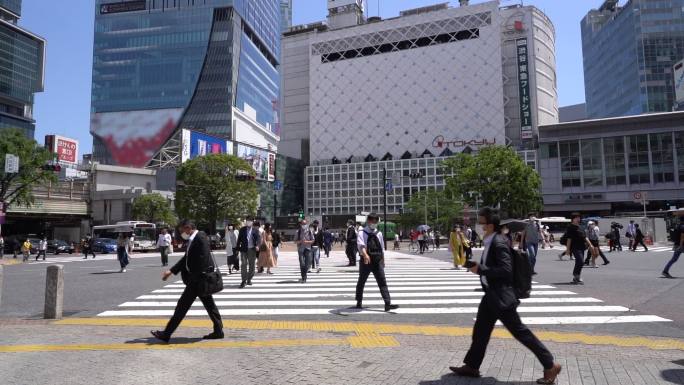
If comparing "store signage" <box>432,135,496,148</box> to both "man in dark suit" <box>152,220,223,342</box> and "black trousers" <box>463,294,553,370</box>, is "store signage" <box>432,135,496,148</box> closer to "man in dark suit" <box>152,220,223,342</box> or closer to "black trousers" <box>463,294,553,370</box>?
"man in dark suit" <box>152,220,223,342</box>

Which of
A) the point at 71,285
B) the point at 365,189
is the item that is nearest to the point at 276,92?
the point at 365,189

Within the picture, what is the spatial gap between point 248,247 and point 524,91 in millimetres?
80407

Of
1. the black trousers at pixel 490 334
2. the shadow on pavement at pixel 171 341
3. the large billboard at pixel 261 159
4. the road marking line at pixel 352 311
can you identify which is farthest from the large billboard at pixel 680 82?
the shadow on pavement at pixel 171 341

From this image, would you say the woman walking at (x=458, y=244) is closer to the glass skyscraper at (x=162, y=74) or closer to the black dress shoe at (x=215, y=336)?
the black dress shoe at (x=215, y=336)

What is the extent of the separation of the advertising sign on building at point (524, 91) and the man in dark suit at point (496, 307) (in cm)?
8404

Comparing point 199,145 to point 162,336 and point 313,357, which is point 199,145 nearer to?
point 162,336

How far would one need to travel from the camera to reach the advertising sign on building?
270 feet

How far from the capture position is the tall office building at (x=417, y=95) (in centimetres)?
8519

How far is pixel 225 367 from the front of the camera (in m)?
4.90

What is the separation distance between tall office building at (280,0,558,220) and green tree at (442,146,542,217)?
3792cm

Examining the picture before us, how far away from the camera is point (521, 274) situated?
14.6ft

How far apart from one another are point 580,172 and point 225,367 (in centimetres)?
7335

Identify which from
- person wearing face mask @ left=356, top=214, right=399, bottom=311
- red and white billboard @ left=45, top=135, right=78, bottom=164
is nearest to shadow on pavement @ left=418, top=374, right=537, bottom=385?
person wearing face mask @ left=356, top=214, right=399, bottom=311

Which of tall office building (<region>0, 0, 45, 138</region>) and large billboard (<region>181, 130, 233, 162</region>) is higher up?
tall office building (<region>0, 0, 45, 138</region>)
